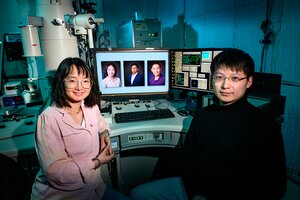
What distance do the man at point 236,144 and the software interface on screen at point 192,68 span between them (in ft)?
1.60

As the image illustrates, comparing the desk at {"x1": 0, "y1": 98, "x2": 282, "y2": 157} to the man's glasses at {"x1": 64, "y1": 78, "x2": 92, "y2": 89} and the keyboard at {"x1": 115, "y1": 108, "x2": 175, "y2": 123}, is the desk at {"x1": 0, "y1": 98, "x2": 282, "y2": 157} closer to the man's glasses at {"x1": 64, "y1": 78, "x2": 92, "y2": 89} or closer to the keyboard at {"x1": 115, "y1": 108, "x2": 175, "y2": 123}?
the keyboard at {"x1": 115, "y1": 108, "x2": 175, "y2": 123}

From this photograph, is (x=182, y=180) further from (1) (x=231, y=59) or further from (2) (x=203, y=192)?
(1) (x=231, y=59)

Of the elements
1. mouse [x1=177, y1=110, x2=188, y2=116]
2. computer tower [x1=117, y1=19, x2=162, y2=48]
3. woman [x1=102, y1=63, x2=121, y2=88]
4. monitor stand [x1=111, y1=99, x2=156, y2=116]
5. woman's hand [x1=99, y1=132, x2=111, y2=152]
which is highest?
computer tower [x1=117, y1=19, x2=162, y2=48]

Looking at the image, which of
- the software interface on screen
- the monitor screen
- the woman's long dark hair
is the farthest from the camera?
the monitor screen

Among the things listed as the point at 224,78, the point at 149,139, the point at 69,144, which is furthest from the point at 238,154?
the point at 69,144

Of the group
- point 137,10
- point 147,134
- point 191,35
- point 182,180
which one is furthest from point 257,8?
point 137,10

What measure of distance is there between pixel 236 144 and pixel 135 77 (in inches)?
38.9

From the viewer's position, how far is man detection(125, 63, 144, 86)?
1701mm

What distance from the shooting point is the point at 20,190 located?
884mm

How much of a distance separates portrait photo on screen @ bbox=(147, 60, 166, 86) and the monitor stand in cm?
18

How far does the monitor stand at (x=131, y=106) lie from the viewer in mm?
1650

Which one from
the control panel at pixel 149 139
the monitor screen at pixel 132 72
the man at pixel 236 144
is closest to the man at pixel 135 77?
the monitor screen at pixel 132 72

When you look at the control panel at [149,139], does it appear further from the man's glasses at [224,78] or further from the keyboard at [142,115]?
the man's glasses at [224,78]

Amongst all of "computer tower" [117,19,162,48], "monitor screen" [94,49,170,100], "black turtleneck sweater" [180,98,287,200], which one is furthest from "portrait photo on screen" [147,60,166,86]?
"computer tower" [117,19,162,48]
